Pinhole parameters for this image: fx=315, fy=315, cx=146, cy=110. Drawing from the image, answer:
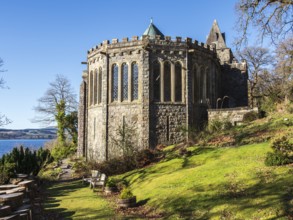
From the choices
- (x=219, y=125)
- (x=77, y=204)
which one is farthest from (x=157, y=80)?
(x=77, y=204)

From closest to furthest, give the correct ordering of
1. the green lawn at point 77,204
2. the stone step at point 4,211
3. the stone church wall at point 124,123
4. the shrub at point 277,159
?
the stone step at point 4,211, the green lawn at point 77,204, the shrub at point 277,159, the stone church wall at point 124,123

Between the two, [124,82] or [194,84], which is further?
[194,84]

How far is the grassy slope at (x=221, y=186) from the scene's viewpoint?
8.80 m

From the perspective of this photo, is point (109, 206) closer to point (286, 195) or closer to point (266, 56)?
point (286, 195)

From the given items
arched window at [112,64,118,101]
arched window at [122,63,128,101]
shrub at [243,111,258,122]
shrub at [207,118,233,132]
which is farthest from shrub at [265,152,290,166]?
arched window at [112,64,118,101]

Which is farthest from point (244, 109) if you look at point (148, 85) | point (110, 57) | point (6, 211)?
point (6, 211)

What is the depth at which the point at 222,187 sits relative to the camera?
10.8m

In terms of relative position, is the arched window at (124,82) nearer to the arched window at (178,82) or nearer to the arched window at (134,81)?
the arched window at (134,81)

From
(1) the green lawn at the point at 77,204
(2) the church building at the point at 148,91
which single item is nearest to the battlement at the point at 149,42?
(2) the church building at the point at 148,91

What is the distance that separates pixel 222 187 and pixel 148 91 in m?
14.2

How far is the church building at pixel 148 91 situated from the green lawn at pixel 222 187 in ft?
26.4

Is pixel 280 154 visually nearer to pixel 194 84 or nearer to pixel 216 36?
pixel 194 84

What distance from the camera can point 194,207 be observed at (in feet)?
32.6

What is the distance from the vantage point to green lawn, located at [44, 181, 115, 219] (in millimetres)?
11250
